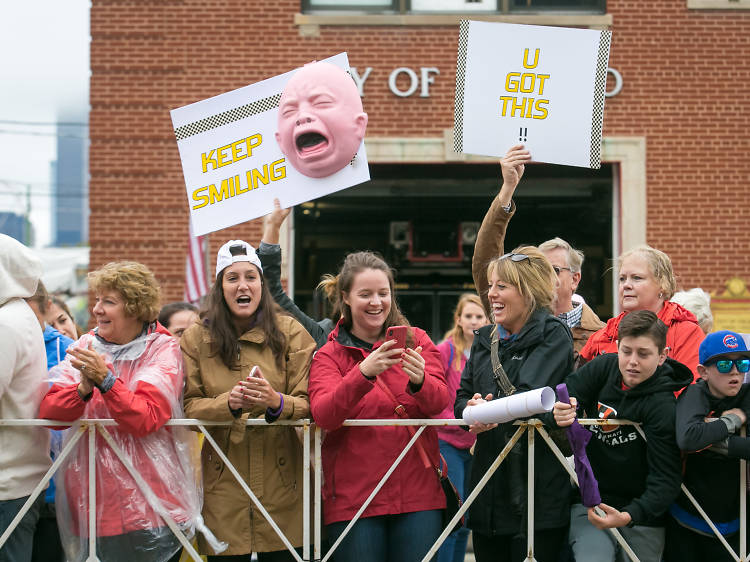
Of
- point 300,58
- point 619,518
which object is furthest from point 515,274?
point 300,58

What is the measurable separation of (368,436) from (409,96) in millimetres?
7044

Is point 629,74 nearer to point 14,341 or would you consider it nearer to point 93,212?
point 93,212

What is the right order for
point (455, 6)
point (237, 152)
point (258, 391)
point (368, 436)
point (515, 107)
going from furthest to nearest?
point (455, 6), point (237, 152), point (515, 107), point (368, 436), point (258, 391)

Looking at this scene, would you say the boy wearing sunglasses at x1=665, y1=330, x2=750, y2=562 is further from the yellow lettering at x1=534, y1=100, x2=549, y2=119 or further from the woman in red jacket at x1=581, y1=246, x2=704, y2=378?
the yellow lettering at x1=534, y1=100, x2=549, y2=119

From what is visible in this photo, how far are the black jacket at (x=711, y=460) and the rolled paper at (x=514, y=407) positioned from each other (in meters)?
0.67

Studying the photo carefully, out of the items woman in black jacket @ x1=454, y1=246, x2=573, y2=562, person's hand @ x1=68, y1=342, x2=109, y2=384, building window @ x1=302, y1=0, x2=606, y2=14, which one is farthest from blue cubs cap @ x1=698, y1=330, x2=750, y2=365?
building window @ x1=302, y1=0, x2=606, y2=14

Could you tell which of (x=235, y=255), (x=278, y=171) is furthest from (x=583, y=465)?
(x=278, y=171)

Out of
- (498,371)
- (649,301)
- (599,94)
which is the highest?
(599,94)

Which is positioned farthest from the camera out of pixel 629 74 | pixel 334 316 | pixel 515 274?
pixel 629 74

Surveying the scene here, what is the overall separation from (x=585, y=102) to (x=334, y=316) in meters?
1.75

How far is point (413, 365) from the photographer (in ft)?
12.1

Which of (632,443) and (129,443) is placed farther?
(129,443)

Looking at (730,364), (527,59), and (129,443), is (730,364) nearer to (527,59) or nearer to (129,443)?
(527,59)

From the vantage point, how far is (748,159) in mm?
10414
